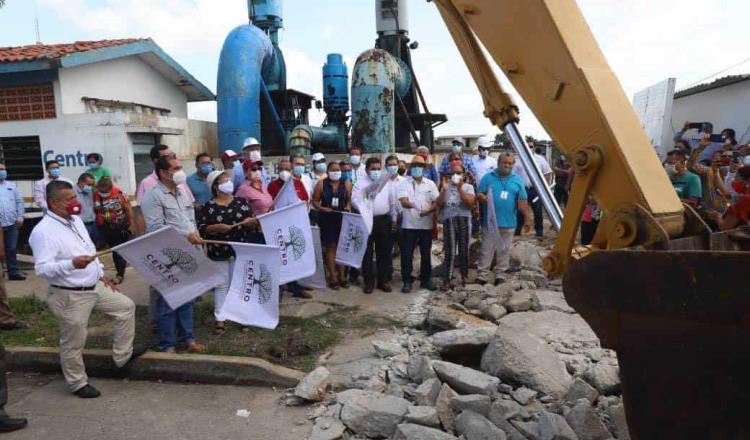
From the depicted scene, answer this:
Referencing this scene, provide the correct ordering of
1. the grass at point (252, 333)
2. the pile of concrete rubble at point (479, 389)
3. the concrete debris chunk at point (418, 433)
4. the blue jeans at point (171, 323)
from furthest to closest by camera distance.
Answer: the grass at point (252, 333), the blue jeans at point (171, 323), the pile of concrete rubble at point (479, 389), the concrete debris chunk at point (418, 433)

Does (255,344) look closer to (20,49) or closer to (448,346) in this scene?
(448,346)

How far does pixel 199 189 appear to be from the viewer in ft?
21.7

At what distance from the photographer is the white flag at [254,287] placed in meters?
4.98

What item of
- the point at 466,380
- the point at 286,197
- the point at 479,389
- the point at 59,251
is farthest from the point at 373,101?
the point at 479,389

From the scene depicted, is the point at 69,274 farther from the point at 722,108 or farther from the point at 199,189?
the point at 722,108

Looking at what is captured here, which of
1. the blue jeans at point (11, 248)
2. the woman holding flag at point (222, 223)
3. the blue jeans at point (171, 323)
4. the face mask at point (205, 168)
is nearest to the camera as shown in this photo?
the blue jeans at point (171, 323)

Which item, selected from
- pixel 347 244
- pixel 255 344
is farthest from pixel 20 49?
pixel 255 344

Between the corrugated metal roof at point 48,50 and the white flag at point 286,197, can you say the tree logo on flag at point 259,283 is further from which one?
the corrugated metal roof at point 48,50

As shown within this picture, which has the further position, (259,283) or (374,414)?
(259,283)

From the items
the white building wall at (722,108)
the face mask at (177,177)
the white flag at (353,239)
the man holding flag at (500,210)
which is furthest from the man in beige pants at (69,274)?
the white building wall at (722,108)

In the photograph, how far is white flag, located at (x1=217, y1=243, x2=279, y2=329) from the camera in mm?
4984

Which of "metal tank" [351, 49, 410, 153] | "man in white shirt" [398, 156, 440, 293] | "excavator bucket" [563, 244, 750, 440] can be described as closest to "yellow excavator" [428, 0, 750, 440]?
"excavator bucket" [563, 244, 750, 440]

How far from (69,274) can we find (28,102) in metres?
9.11

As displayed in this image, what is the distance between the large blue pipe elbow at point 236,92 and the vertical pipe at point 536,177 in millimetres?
10086
